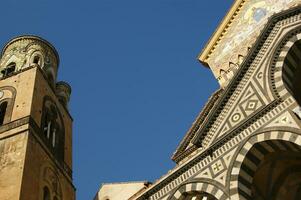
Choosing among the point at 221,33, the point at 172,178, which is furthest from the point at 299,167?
the point at 221,33

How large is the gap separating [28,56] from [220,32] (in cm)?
893

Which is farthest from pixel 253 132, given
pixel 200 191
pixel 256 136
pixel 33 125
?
pixel 33 125

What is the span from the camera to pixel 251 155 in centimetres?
960

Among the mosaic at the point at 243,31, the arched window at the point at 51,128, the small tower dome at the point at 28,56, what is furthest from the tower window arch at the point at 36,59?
the mosaic at the point at 243,31

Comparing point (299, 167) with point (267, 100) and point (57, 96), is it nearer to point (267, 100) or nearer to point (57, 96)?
point (267, 100)

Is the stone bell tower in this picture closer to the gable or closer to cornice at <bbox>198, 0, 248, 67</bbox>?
cornice at <bbox>198, 0, 248, 67</bbox>

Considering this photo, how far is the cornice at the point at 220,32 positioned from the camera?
58.4 feet

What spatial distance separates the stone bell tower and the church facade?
6.84 meters

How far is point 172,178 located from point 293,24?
396cm

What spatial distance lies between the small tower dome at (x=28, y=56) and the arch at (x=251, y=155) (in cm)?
1402

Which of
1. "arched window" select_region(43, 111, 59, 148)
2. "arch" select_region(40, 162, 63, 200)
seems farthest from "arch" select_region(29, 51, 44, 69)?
"arch" select_region(40, 162, 63, 200)

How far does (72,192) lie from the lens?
788 inches

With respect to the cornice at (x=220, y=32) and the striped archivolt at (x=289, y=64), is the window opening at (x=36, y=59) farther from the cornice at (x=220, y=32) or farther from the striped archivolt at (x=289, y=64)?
the striped archivolt at (x=289, y=64)

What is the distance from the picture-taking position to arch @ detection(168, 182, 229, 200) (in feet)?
31.1
